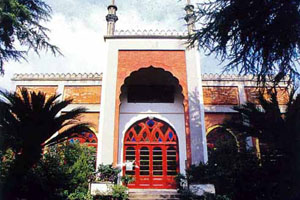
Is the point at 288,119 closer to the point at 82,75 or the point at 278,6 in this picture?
the point at 278,6

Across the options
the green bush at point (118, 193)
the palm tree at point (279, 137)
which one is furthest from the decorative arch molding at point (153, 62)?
the green bush at point (118, 193)

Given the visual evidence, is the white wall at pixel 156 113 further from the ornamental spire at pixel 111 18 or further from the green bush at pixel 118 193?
the green bush at pixel 118 193

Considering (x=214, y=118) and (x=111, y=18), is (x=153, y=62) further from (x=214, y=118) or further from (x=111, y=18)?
(x=214, y=118)

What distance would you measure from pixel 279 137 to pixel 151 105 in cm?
586

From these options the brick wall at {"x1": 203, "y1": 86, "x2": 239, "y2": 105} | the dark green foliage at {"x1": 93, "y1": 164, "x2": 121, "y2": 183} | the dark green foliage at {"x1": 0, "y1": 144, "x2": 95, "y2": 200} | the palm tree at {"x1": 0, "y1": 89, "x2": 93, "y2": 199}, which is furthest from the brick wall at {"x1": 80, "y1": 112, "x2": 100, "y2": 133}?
the palm tree at {"x1": 0, "y1": 89, "x2": 93, "y2": 199}

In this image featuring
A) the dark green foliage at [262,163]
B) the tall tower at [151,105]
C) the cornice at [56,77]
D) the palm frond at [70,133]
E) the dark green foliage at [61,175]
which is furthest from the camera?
the cornice at [56,77]

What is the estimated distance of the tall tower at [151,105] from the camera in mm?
9836

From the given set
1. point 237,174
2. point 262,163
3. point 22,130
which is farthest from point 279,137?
point 22,130

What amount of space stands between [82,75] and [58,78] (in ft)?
3.89

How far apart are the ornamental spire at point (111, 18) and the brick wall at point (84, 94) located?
A: 2.73 m

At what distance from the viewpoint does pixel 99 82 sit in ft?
39.8

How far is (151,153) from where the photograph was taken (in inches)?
436

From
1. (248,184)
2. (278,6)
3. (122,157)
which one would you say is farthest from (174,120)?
(278,6)

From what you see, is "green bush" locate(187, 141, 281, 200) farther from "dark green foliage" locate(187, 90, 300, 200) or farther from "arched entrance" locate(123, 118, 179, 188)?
"arched entrance" locate(123, 118, 179, 188)
